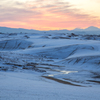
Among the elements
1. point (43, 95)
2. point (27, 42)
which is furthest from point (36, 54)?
point (43, 95)

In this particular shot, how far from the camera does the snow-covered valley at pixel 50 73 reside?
3.80m

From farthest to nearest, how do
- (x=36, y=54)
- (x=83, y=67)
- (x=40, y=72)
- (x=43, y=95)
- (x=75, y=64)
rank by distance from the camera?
(x=36, y=54)
(x=75, y=64)
(x=83, y=67)
(x=40, y=72)
(x=43, y=95)

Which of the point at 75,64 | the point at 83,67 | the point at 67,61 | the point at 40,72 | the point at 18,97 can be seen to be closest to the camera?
the point at 18,97

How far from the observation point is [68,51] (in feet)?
57.1

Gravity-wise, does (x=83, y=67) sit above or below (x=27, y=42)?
below

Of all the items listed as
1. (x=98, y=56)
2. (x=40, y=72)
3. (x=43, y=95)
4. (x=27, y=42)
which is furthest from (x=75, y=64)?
(x=27, y=42)

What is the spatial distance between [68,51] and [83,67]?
6.43 m

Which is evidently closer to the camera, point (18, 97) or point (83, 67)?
point (18, 97)

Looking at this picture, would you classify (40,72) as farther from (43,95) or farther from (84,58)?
(43,95)

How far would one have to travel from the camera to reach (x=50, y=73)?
9055 mm

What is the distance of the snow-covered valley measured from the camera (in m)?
3.80

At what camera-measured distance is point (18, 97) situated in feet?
11.0

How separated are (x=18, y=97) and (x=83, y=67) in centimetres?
831

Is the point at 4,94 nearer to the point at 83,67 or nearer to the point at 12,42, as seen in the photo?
the point at 83,67
